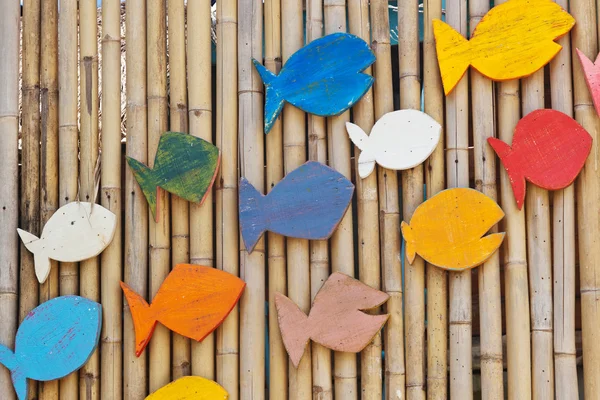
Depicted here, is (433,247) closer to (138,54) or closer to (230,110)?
(230,110)

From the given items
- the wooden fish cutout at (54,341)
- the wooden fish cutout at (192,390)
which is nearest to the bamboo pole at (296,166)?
the wooden fish cutout at (192,390)

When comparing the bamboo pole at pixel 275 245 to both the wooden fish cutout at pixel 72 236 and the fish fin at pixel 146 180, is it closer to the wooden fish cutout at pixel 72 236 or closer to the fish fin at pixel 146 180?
the fish fin at pixel 146 180

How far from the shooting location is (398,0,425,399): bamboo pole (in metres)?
3.03

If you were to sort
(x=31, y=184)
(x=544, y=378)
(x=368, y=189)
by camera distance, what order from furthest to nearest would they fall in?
(x=31, y=184)
(x=368, y=189)
(x=544, y=378)

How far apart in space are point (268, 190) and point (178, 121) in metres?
0.42

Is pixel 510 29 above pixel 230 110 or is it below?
above

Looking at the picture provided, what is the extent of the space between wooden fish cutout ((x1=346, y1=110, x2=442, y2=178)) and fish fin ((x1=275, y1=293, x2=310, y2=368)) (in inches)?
20.0

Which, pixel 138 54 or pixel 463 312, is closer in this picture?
pixel 463 312

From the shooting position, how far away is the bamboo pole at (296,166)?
308cm

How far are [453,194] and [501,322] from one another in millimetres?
461

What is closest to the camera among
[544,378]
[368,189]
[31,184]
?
[544,378]

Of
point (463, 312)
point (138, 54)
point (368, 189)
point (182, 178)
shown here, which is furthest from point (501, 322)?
point (138, 54)

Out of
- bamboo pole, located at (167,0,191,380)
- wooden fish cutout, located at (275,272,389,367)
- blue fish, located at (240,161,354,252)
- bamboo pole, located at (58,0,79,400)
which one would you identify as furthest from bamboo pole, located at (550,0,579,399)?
bamboo pole, located at (58,0,79,400)

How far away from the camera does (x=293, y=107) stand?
3.22m
